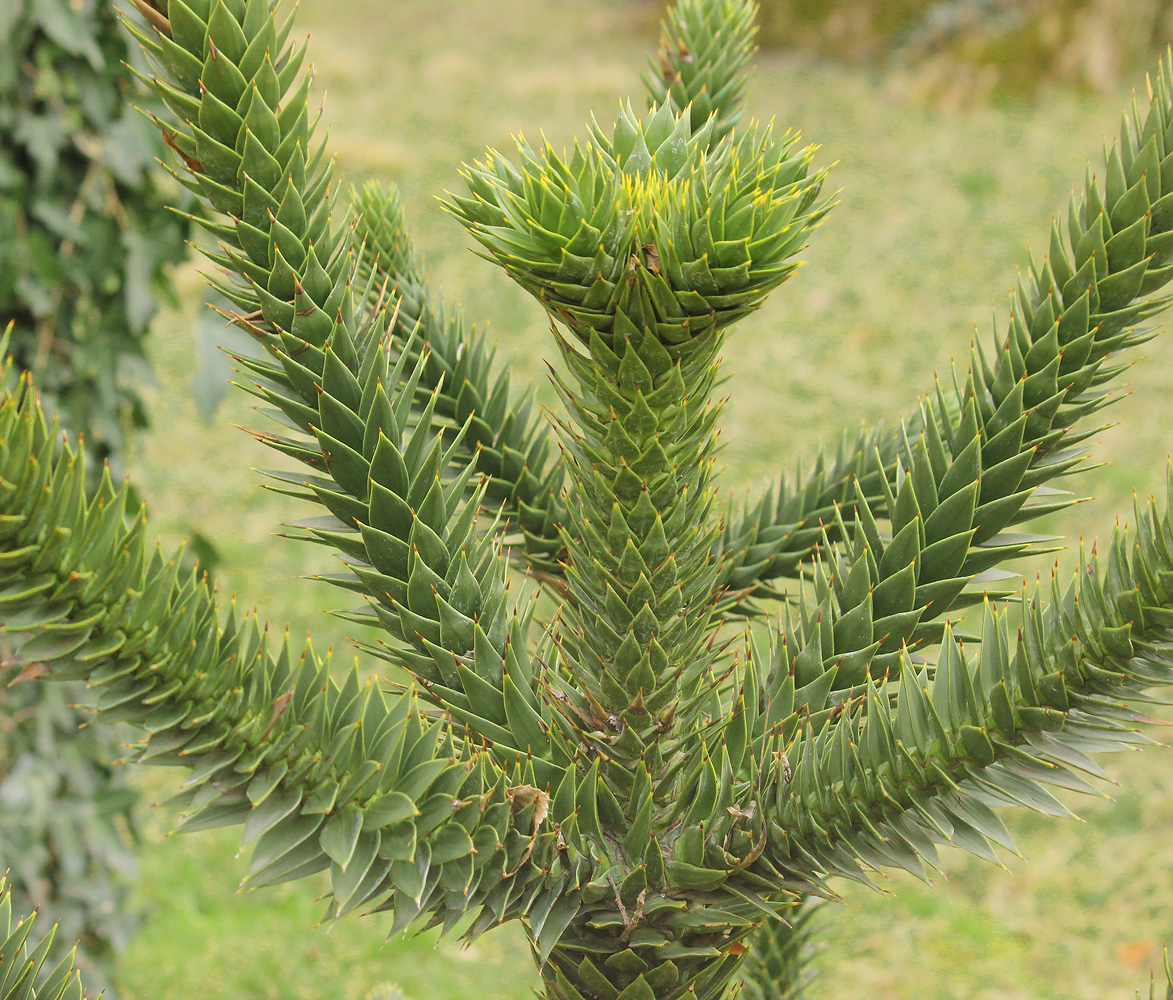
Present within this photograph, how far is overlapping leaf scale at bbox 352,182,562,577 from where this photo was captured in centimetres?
155

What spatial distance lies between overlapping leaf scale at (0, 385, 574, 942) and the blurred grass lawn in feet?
2.19

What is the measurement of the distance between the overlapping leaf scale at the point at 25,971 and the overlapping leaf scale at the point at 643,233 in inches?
30.1

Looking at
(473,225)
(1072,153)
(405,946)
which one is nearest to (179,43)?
(473,225)

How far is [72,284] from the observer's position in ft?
9.50

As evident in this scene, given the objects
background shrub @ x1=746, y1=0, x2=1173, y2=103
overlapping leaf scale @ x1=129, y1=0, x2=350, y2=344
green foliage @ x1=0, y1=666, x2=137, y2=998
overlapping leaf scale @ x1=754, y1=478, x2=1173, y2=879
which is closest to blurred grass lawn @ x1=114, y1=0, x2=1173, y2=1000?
background shrub @ x1=746, y1=0, x2=1173, y2=103

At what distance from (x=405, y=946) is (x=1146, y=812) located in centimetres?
337

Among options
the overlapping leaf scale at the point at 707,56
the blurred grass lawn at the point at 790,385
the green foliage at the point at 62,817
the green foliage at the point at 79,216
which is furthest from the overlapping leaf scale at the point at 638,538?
the green foliage at the point at 62,817

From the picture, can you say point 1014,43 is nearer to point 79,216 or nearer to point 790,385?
point 790,385

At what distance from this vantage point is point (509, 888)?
1.13 metres

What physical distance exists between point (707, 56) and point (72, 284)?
2.01 meters

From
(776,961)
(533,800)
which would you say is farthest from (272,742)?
(776,961)

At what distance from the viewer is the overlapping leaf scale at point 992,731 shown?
1.00m

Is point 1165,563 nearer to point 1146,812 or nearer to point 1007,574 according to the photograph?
point 1007,574

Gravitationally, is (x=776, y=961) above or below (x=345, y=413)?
below
